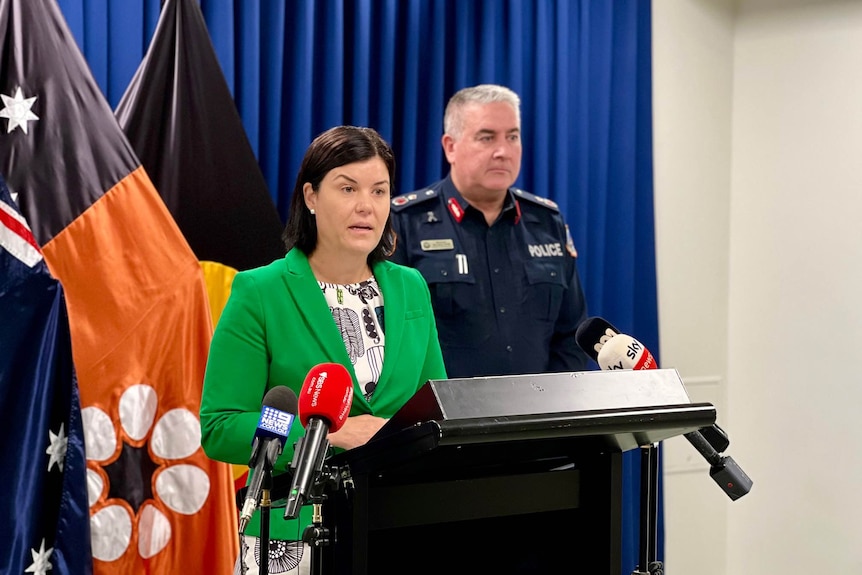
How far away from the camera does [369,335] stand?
196 centimetres

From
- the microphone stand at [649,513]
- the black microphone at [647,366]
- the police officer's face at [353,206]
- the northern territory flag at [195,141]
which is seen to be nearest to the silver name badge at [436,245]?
the northern territory flag at [195,141]

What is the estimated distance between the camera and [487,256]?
10.7 feet

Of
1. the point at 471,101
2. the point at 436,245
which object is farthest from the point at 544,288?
the point at 471,101

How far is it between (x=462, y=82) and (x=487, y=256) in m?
0.75

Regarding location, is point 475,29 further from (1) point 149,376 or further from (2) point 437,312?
(1) point 149,376

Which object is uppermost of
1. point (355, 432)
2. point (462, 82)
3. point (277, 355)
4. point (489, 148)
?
point (462, 82)

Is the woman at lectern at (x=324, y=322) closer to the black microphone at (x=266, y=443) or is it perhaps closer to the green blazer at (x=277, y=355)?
the green blazer at (x=277, y=355)

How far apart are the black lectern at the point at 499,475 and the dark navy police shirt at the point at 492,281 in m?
1.51

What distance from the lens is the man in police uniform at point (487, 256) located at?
3180 mm

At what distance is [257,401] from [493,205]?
5.26 ft

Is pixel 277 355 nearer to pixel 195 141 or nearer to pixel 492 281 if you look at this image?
pixel 195 141

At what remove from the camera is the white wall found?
3996 mm

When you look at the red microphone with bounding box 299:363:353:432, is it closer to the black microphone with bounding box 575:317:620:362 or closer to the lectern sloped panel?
the lectern sloped panel

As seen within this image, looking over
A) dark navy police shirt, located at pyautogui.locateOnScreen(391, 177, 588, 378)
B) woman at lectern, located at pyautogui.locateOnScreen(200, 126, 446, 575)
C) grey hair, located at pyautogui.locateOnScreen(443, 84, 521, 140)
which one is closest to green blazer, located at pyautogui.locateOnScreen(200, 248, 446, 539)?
woman at lectern, located at pyautogui.locateOnScreen(200, 126, 446, 575)
